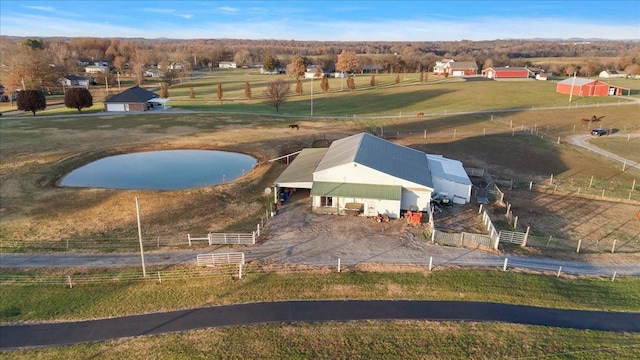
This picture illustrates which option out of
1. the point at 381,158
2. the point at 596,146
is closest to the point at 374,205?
the point at 381,158

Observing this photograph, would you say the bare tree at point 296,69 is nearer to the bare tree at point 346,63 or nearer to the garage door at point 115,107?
the bare tree at point 346,63

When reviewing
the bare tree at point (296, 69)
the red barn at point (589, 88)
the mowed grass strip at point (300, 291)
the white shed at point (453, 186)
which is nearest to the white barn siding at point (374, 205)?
the white shed at point (453, 186)

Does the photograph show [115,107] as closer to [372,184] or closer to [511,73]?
[372,184]

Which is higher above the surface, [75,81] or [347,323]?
[75,81]

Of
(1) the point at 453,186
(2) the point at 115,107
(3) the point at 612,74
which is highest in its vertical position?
(3) the point at 612,74

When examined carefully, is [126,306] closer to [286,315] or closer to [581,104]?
[286,315]

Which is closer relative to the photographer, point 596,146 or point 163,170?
point 163,170

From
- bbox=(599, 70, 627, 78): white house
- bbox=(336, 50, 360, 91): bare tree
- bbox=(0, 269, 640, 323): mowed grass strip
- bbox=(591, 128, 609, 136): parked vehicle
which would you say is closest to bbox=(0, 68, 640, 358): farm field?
bbox=(0, 269, 640, 323): mowed grass strip
